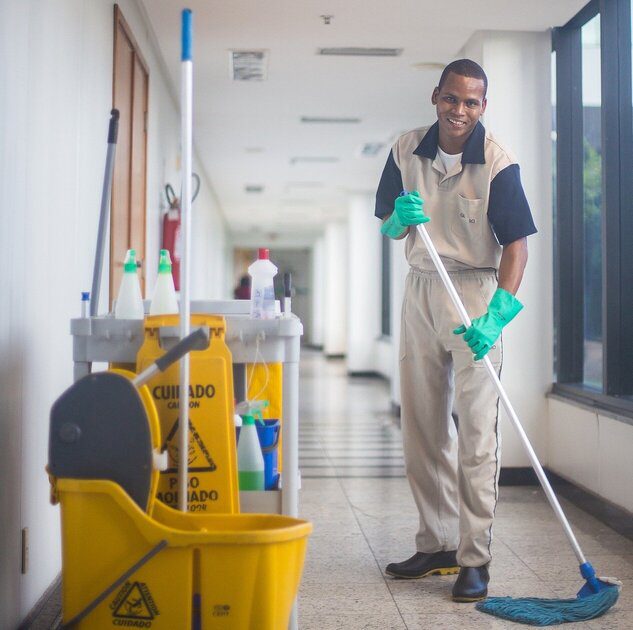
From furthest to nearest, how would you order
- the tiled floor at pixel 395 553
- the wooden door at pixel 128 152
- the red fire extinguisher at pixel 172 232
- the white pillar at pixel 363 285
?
1. the white pillar at pixel 363 285
2. the red fire extinguisher at pixel 172 232
3. the wooden door at pixel 128 152
4. the tiled floor at pixel 395 553

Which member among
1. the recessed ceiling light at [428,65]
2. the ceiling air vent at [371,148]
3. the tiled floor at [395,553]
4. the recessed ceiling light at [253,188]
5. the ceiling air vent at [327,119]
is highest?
the recessed ceiling light at [253,188]

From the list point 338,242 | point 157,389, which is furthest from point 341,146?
point 338,242

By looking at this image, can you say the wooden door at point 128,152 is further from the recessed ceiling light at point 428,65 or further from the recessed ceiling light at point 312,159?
the recessed ceiling light at point 312,159

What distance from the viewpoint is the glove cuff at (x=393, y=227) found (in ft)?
7.75

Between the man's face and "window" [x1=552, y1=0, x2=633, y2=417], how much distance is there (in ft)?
4.07

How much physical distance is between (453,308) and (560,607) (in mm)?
841

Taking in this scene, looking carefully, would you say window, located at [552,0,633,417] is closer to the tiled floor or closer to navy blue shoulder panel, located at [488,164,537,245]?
the tiled floor

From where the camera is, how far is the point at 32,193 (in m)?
2.05

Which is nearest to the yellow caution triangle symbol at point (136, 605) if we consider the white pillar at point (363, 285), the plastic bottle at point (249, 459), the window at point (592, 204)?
the plastic bottle at point (249, 459)

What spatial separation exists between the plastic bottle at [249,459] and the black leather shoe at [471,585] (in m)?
0.77

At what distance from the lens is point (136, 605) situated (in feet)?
5.09

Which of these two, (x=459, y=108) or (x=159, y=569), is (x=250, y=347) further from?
(x=459, y=108)

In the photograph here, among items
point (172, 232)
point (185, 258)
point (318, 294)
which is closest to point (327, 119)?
point (172, 232)

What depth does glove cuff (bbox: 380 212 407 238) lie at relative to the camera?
2.36 meters
